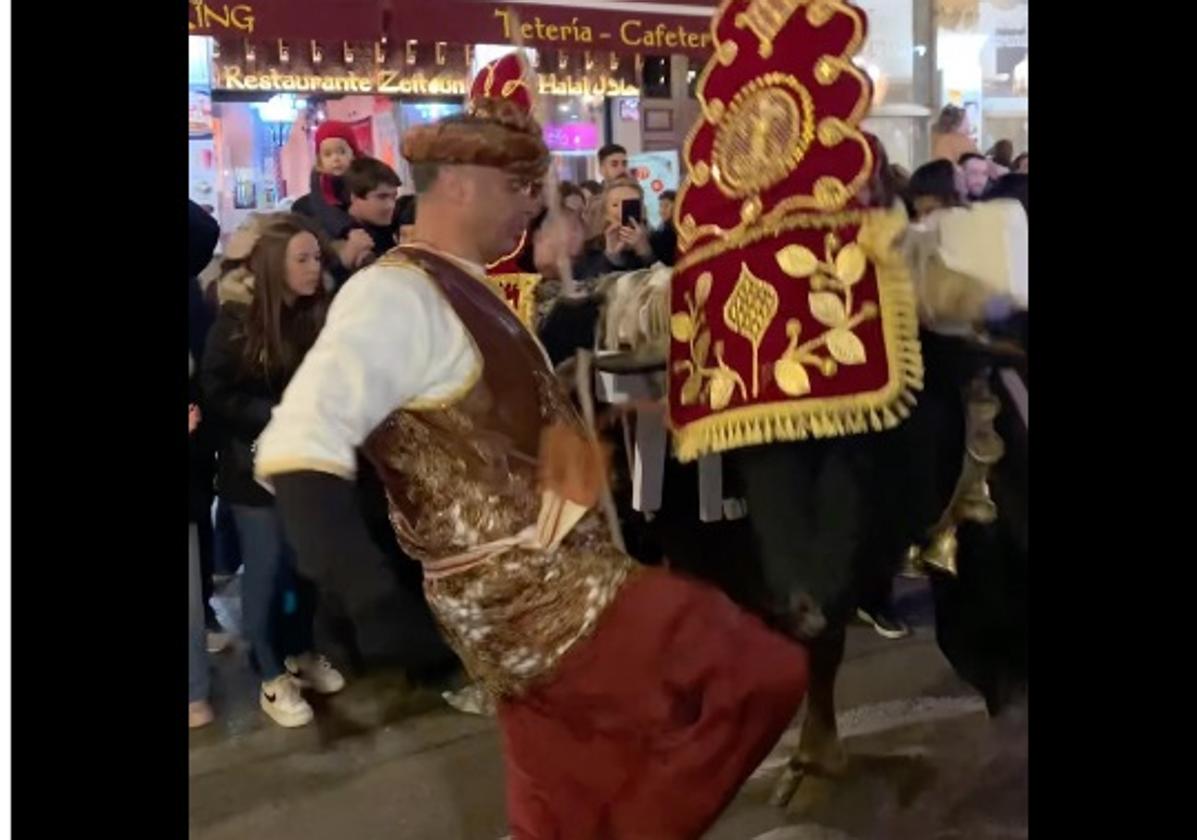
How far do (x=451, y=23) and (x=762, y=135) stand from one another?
0.92 feet

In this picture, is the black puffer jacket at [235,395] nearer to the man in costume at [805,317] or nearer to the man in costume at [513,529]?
the man in costume at [513,529]

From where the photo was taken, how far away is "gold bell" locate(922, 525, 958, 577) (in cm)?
128

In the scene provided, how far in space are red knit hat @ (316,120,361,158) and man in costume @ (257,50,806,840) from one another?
5 cm

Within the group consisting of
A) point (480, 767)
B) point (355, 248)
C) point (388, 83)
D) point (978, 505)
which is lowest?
point (480, 767)

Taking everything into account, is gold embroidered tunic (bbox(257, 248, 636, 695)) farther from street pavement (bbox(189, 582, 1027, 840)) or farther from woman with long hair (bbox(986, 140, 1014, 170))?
woman with long hair (bbox(986, 140, 1014, 170))

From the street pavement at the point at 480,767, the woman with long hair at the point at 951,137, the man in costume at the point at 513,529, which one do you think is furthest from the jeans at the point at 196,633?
the woman with long hair at the point at 951,137

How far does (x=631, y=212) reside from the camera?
4.17 ft

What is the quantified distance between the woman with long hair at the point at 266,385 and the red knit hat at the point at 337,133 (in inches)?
2.8

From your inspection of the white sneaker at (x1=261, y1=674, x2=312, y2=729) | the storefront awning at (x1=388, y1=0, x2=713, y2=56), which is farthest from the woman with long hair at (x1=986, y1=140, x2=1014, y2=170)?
the white sneaker at (x1=261, y1=674, x2=312, y2=729)

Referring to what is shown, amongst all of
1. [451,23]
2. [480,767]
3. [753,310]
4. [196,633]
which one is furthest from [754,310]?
[196,633]

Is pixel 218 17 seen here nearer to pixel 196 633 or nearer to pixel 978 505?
pixel 196 633
